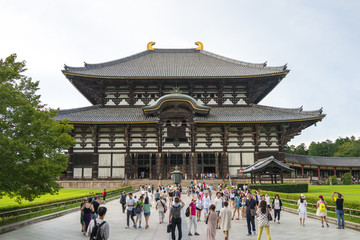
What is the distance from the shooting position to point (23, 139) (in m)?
14.0

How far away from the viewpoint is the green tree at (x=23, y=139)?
13.2m

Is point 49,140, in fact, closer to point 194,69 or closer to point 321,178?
point 194,69

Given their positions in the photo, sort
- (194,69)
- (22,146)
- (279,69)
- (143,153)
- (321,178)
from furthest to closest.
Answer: (321,178) → (194,69) → (279,69) → (143,153) → (22,146)

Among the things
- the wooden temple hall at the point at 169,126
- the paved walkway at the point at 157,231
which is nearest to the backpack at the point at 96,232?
the paved walkway at the point at 157,231

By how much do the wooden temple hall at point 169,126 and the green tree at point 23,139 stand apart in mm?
24377

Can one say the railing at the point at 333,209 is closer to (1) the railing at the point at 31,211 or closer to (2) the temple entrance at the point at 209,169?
(1) the railing at the point at 31,211

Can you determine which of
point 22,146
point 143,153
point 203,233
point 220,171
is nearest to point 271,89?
point 220,171

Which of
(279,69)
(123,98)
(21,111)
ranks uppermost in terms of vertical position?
(279,69)

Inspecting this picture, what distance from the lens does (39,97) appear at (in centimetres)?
1564

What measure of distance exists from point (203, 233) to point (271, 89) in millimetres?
39700

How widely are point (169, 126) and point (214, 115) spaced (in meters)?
6.53

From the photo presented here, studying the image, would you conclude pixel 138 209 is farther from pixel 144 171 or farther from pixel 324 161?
pixel 324 161

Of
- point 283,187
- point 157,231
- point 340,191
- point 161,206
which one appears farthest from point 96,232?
point 340,191

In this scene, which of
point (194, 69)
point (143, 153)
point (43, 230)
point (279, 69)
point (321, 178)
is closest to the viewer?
point (43, 230)
